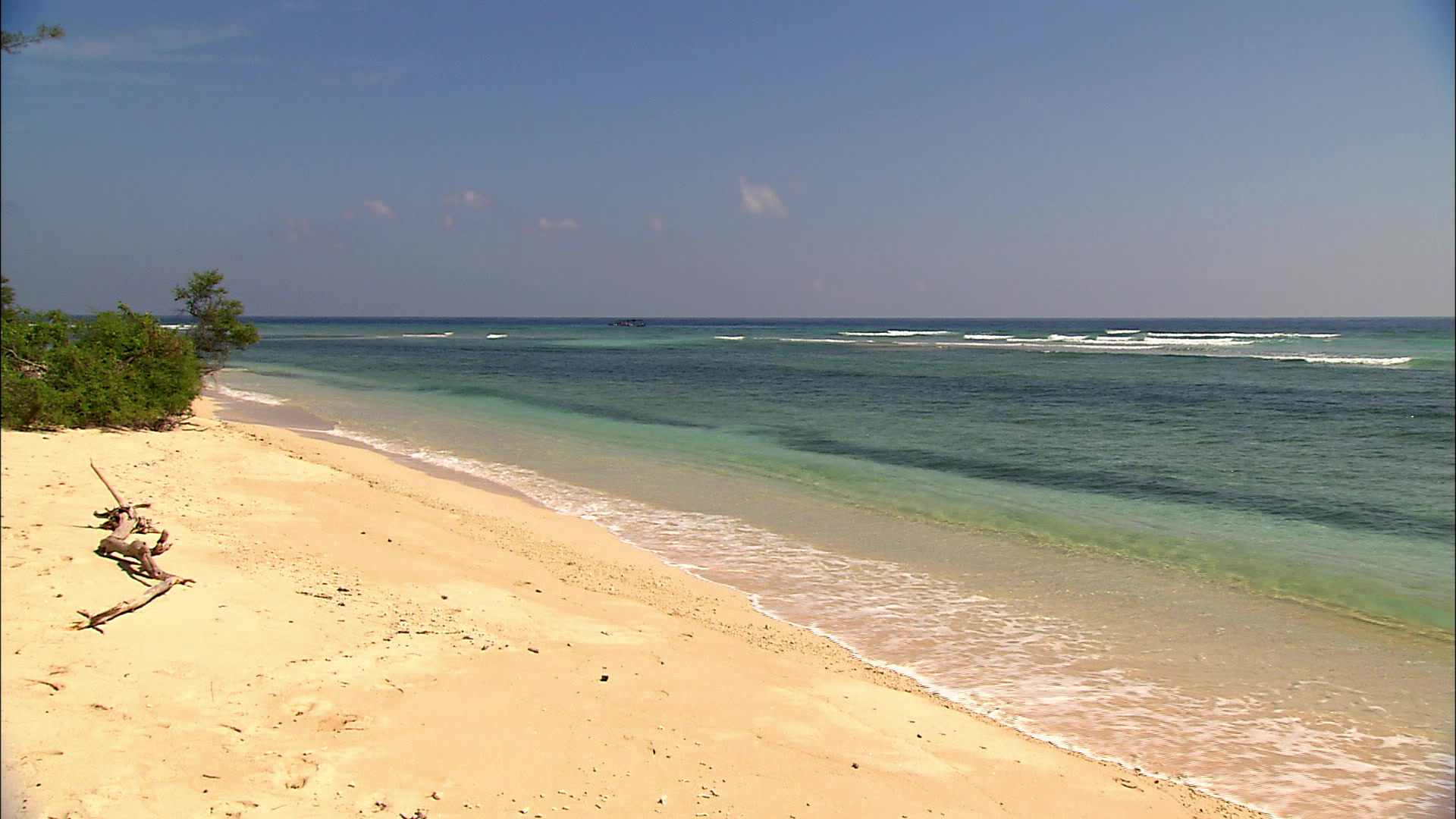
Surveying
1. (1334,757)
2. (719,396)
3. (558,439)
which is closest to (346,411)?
(558,439)

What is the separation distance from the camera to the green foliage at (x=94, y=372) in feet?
41.4

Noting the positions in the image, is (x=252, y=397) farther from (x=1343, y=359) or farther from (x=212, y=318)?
(x=1343, y=359)

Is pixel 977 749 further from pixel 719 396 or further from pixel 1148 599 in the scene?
pixel 719 396

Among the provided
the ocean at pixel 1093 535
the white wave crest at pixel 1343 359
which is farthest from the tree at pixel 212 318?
the white wave crest at pixel 1343 359

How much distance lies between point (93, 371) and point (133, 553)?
9.23 m

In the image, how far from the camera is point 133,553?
6.73 meters

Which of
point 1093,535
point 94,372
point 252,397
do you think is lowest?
point 1093,535

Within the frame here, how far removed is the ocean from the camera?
587 cm

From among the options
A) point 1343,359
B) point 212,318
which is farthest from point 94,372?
point 1343,359

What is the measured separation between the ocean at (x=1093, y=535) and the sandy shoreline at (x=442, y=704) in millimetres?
824

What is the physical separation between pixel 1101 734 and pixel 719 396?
80.5 feet

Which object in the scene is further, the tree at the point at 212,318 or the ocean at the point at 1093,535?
the tree at the point at 212,318

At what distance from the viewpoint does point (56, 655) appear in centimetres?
509

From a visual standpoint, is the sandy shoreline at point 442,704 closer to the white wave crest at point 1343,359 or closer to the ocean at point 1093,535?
the ocean at point 1093,535
